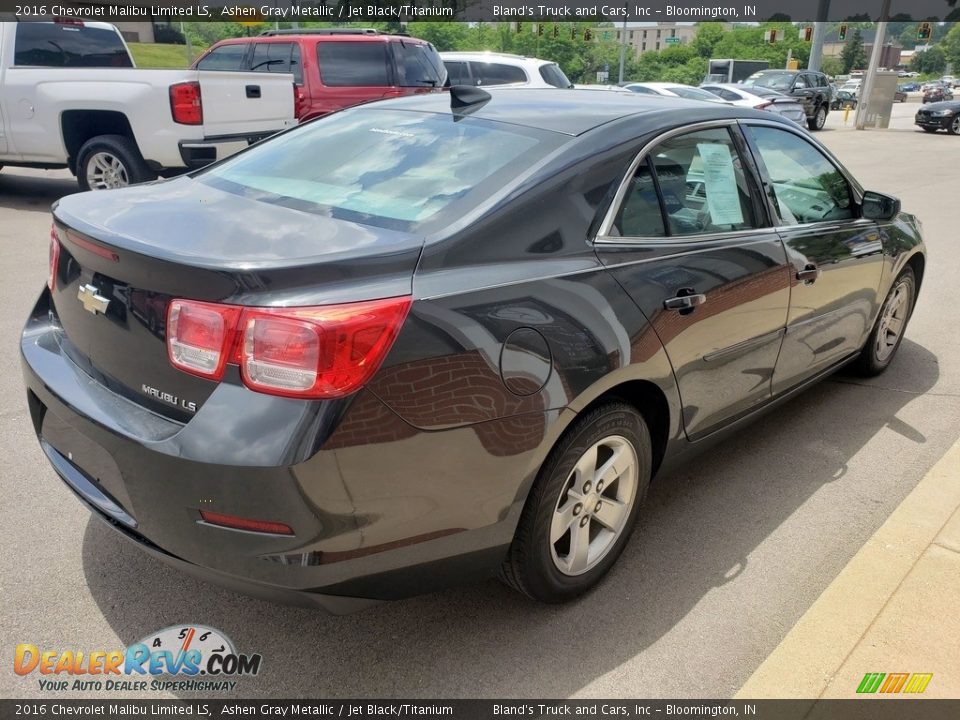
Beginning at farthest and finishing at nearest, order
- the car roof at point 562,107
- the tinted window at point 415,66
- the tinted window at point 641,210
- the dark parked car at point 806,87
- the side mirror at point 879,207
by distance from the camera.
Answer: the dark parked car at point 806,87, the tinted window at point 415,66, the side mirror at point 879,207, the car roof at point 562,107, the tinted window at point 641,210

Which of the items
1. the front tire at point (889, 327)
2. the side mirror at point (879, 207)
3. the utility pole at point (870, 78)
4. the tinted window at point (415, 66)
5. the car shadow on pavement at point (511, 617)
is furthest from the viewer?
the utility pole at point (870, 78)

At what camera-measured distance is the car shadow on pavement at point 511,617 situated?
2430 mm

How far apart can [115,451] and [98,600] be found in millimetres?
760

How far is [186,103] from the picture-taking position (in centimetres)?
820

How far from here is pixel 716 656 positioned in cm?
255

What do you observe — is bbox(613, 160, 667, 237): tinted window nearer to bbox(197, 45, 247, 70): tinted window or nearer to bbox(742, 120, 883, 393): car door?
bbox(742, 120, 883, 393): car door

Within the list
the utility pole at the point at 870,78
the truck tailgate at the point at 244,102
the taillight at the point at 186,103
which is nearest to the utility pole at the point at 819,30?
the utility pole at the point at 870,78

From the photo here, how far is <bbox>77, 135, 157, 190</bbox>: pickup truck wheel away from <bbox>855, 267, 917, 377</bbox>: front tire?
705cm

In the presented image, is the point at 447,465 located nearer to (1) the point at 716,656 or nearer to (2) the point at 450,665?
(2) the point at 450,665

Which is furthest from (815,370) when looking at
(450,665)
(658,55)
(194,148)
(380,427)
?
(658,55)

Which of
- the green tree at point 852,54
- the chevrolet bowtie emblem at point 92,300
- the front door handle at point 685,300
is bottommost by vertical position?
the green tree at point 852,54

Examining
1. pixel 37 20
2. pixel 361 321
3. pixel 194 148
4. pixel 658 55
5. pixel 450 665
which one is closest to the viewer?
pixel 361 321

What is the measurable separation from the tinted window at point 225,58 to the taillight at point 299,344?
1041cm

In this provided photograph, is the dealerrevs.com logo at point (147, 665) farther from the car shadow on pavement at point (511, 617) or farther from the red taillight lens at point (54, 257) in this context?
the red taillight lens at point (54, 257)
